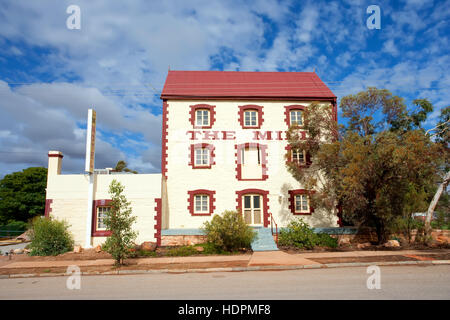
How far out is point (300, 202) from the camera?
17.8 meters

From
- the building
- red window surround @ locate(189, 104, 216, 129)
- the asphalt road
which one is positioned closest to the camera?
the asphalt road

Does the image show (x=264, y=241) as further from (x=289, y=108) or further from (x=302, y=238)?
(x=289, y=108)

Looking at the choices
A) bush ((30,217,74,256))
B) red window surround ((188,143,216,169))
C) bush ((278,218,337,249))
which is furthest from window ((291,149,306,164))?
bush ((30,217,74,256))

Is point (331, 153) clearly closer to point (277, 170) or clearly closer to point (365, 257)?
point (277, 170)

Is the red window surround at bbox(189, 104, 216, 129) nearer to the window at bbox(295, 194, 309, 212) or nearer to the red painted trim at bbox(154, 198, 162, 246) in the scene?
the red painted trim at bbox(154, 198, 162, 246)

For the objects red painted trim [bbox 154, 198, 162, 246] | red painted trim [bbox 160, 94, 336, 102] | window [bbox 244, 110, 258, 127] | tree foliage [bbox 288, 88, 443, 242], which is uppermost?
red painted trim [bbox 160, 94, 336, 102]

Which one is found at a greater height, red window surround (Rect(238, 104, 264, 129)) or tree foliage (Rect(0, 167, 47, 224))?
red window surround (Rect(238, 104, 264, 129))

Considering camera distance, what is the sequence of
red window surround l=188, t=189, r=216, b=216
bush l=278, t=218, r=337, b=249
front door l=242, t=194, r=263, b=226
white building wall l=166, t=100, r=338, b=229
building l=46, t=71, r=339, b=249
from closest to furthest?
1. bush l=278, t=218, r=337, b=249
2. building l=46, t=71, r=339, b=249
3. red window surround l=188, t=189, r=216, b=216
4. white building wall l=166, t=100, r=338, b=229
5. front door l=242, t=194, r=263, b=226

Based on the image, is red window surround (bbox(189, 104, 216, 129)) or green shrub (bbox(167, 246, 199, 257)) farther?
red window surround (bbox(189, 104, 216, 129))

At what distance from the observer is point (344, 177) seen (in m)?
13.5

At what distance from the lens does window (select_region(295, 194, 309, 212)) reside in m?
17.8

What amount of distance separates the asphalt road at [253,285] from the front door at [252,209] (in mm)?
7264

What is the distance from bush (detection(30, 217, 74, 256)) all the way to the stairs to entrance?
1042 centimetres
